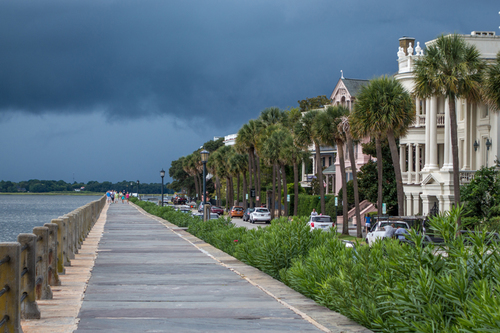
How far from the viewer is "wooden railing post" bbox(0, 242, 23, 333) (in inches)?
267

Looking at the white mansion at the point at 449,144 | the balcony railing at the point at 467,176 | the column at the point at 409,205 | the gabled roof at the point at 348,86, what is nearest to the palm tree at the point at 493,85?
the white mansion at the point at 449,144

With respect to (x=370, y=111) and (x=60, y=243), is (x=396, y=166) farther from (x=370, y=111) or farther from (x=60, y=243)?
(x=60, y=243)

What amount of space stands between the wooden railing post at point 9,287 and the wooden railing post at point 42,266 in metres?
2.57

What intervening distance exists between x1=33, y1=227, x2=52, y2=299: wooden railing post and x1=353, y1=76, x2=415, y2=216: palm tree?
2686 centimetres

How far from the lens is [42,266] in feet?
31.5

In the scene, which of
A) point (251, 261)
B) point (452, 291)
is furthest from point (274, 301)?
point (251, 261)

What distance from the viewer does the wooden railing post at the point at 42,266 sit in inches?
373

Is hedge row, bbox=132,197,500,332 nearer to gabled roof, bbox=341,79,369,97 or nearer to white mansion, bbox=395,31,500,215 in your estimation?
white mansion, bbox=395,31,500,215

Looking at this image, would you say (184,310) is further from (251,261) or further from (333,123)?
(333,123)

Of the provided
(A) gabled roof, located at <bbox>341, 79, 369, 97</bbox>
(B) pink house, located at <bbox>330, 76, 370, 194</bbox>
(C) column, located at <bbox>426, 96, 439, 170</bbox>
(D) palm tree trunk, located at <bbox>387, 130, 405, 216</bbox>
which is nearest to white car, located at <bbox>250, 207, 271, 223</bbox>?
(B) pink house, located at <bbox>330, 76, 370, 194</bbox>

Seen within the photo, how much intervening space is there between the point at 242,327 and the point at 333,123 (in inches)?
1438

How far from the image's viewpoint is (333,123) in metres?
43.6

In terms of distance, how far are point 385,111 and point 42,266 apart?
27499 mm

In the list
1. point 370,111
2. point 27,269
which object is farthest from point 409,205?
point 27,269
